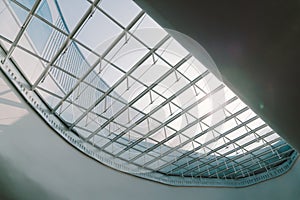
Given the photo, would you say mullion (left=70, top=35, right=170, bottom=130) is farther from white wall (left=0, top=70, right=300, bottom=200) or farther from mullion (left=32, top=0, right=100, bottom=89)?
mullion (left=32, top=0, right=100, bottom=89)

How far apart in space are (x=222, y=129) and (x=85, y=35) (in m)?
15.0

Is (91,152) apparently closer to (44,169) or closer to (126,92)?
(44,169)

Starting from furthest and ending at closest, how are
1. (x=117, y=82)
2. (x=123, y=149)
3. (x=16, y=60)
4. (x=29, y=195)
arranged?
1. (x=123, y=149)
2. (x=117, y=82)
3. (x=16, y=60)
4. (x=29, y=195)

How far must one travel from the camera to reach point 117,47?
14.6 meters

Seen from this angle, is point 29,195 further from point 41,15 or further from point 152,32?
point 152,32

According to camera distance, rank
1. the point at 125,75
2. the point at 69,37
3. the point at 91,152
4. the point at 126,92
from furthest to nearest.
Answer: the point at 91,152, the point at 126,92, the point at 125,75, the point at 69,37

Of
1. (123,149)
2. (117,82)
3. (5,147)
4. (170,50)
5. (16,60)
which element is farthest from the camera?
(123,149)

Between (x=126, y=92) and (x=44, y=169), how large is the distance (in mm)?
7177

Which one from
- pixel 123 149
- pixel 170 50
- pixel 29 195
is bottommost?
pixel 29 195

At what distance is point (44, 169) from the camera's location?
1401 centimetres

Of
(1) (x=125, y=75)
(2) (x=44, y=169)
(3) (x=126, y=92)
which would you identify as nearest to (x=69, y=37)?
(1) (x=125, y=75)

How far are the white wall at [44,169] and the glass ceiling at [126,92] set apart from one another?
2.89ft

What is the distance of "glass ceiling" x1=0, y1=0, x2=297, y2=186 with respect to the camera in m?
13.2

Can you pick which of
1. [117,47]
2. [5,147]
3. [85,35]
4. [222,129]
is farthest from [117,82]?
[222,129]
